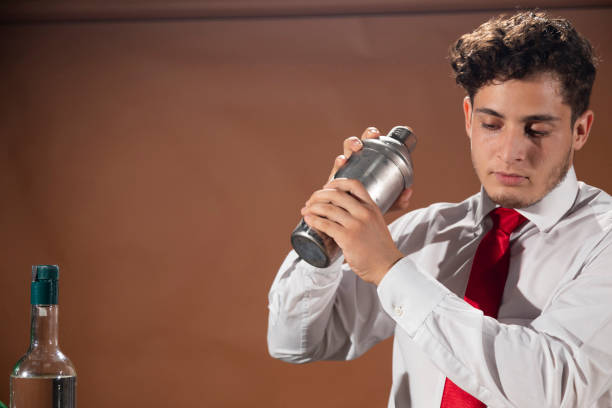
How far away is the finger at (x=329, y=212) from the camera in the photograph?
0.90 m

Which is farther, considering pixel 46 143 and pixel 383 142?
pixel 46 143

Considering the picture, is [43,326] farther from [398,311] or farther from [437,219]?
[437,219]

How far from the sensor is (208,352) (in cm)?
240

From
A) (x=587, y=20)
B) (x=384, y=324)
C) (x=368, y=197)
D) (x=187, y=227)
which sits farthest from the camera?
(x=187, y=227)

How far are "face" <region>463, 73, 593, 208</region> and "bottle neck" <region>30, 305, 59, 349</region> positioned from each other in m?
0.77

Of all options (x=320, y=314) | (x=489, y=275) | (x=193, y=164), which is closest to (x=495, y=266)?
(x=489, y=275)

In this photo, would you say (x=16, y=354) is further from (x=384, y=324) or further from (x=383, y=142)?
(x=383, y=142)

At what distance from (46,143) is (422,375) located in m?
1.90

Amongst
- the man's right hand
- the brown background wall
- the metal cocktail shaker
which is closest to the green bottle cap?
the metal cocktail shaker

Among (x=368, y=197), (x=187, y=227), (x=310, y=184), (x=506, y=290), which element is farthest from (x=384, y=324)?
(x=187, y=227)

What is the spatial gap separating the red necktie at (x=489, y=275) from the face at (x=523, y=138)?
8 centimetres

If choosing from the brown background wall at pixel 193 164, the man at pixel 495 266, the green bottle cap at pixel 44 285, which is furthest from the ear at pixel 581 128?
the brown background wall at pixel 193 164

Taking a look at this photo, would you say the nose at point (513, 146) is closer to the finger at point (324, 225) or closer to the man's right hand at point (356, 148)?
the man's right hand at point (356, 148)

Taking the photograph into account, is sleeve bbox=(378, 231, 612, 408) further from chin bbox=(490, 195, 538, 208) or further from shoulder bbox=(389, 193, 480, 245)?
shoulder bbox=(389, 193, 480, 245)
